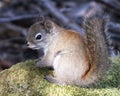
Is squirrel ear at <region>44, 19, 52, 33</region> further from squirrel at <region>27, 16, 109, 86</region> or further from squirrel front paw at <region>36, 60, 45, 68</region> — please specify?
squirrel front paw at <region>36, 60, 45, 68</region>

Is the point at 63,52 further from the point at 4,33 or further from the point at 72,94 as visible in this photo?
the point at 4,33

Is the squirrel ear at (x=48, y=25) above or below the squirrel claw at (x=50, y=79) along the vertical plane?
above

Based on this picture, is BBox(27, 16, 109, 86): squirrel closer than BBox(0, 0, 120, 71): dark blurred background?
Yes

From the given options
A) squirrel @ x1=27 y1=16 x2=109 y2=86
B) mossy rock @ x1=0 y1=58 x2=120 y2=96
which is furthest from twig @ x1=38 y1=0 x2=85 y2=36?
squirrel @ x1=27 y1=16 x2=109 y2=86

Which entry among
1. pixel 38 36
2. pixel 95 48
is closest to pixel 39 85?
pixel 38 36

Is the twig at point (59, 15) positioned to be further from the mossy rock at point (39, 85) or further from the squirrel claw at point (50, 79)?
the squirrel claw at point (50, 79)

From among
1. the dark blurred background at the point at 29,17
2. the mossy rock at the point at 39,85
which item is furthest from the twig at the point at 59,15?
the mossy rock at the point at 39,85
